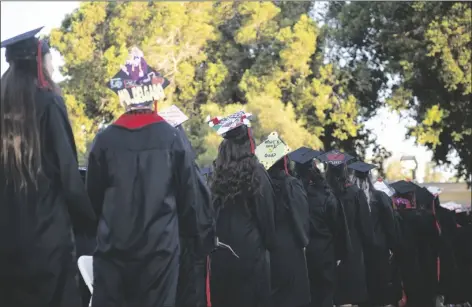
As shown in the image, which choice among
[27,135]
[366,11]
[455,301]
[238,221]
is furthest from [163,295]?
[366,11]

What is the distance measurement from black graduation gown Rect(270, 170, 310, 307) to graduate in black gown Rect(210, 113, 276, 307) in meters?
0.57

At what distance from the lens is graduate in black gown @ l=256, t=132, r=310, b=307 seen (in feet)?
28.2

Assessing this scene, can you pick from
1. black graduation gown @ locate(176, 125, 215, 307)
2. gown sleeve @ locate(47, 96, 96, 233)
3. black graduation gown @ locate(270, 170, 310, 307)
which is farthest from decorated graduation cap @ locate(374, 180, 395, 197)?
gown sleeve @ locate(47, 96, 96, 233)

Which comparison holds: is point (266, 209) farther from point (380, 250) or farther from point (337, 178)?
point (380, 250)

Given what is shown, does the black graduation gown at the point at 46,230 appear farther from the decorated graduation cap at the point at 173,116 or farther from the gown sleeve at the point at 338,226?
the gown sleeve at the point at 338,226

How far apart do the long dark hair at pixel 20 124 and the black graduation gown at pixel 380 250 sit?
700cm

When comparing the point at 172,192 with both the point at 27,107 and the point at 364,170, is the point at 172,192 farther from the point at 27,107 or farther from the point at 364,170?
the point at 364,170

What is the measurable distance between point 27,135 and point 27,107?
0.17 meters

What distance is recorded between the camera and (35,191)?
5.04 m

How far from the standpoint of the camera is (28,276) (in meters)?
5.00

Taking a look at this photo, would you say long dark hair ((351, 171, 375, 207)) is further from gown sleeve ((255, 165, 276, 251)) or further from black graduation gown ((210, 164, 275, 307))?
gown sleeve ((255, 165, 276, 251))

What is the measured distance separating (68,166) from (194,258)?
1.45 metres

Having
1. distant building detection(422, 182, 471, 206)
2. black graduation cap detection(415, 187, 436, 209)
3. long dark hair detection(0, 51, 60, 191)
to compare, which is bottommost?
distant building detection(422, 182, 471, 206)

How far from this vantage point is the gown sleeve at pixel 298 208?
8.57 metres
